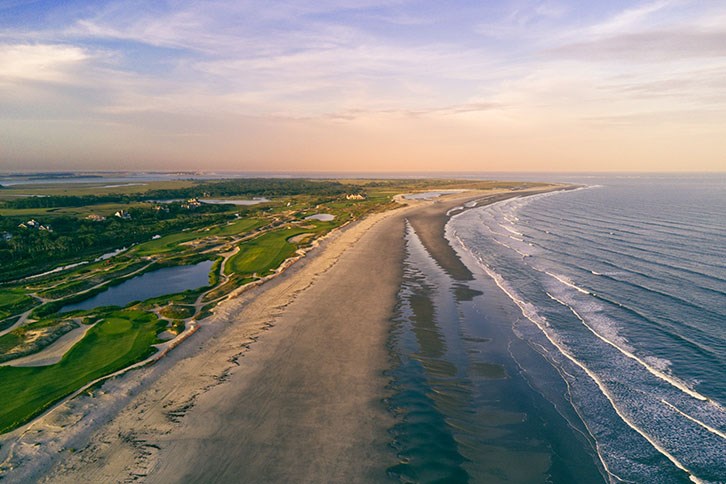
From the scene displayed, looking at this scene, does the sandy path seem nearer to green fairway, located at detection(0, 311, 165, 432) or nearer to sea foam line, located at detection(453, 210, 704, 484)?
green fairway, located at detection(0, 311, 165, 432)

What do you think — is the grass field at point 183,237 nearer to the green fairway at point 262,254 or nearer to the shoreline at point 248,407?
the green fairway at point 262,254

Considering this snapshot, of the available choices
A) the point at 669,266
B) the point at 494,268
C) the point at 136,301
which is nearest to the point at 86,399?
the point at 136,301

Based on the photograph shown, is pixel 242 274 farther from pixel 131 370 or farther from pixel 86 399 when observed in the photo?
pixel 86 399

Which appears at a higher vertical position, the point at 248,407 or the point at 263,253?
the point at 263,253

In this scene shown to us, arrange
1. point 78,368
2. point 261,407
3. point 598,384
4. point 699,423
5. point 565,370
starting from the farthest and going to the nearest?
point 78,368 < point 565,370 < point 598,384 < point 261,407 < point 699,423

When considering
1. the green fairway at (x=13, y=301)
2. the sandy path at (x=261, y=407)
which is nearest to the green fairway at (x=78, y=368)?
the sandy path at (x=261, y=407)

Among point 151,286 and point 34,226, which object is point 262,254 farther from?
point 34,226

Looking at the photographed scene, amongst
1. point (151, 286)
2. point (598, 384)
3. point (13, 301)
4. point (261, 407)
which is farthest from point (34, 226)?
point (598, 384)
